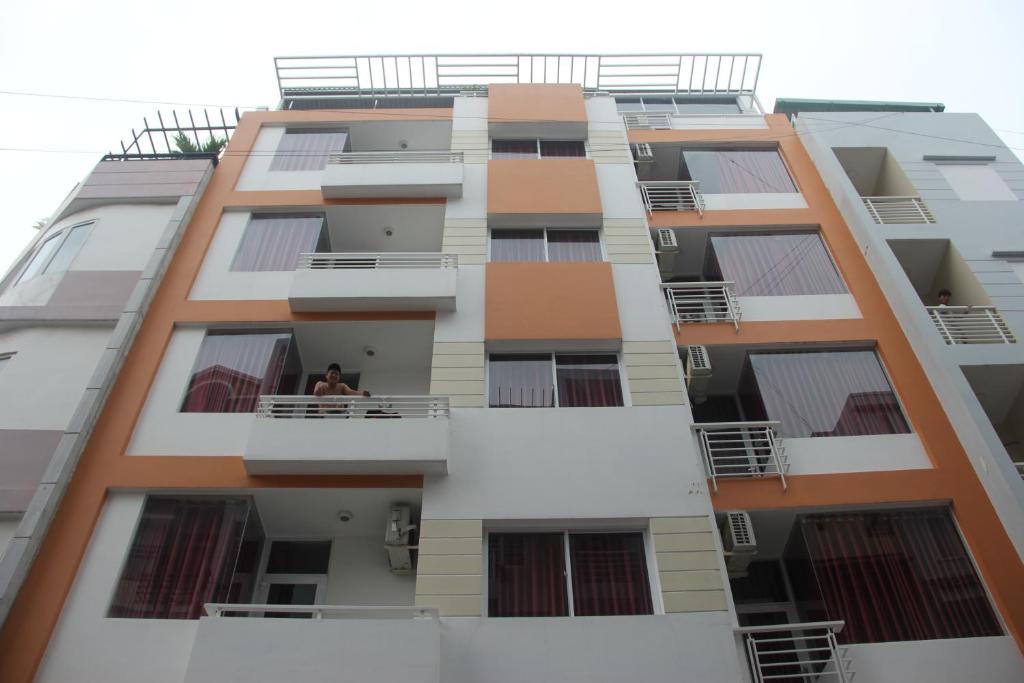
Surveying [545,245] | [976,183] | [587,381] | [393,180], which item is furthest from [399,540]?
[976,183]

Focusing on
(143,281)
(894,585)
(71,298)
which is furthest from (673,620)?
(71,298)

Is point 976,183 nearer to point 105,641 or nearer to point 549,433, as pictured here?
point 549,433

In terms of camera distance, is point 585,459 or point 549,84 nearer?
point 585,459

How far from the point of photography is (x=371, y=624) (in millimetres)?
7605

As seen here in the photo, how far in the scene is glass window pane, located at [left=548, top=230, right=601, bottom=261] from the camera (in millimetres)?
13094

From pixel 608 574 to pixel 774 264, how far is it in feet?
23.4

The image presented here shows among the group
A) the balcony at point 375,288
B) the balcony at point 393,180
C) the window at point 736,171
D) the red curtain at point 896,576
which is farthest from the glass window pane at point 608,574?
the window at point 736,171

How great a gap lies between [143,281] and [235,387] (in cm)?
282

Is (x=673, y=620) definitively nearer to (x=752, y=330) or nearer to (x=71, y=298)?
(x=752, y=330)

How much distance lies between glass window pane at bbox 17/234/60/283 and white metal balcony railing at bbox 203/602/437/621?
7.97 meters

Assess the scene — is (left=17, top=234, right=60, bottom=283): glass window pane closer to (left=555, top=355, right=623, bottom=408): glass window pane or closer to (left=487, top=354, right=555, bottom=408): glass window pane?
(left=487, top=354, right=555, bottom=408): glass window pane

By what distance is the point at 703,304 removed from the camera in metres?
12.6

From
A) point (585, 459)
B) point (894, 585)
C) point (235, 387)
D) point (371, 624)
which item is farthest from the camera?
point (235, 387)

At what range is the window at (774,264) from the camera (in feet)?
41.6
